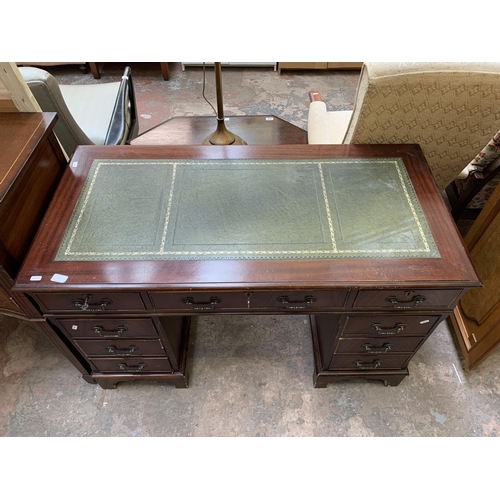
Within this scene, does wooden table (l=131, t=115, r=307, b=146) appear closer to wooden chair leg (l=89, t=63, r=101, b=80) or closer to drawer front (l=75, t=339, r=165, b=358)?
drawer front (l=75, t=339, r=165, b=358)

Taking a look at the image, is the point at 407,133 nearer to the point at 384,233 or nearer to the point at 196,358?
the point at 384,233

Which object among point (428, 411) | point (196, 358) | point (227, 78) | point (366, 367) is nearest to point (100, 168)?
point (196, 358)

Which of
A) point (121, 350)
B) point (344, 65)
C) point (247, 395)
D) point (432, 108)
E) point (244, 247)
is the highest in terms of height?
point (432, 108)

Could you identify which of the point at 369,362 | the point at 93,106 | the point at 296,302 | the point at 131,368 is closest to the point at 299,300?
the point at 296,302

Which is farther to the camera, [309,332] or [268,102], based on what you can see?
[268,102]

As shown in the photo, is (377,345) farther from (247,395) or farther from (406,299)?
(247,395)

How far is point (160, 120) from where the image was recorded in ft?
9.43

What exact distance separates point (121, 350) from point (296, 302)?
0.72 meters

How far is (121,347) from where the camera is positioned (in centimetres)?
136

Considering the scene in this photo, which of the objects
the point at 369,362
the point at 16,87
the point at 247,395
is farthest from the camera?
the point at 247,395

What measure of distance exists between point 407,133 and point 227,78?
2.35 m

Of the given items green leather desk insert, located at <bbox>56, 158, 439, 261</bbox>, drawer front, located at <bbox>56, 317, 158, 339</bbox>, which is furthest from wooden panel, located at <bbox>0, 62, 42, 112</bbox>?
drawer front, located at <bbox>56, 317, 158, 339</bbox>

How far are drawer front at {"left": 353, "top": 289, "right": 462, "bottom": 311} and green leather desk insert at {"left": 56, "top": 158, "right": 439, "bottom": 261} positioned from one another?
0.11 m

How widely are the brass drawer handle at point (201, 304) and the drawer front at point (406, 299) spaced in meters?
0.44
